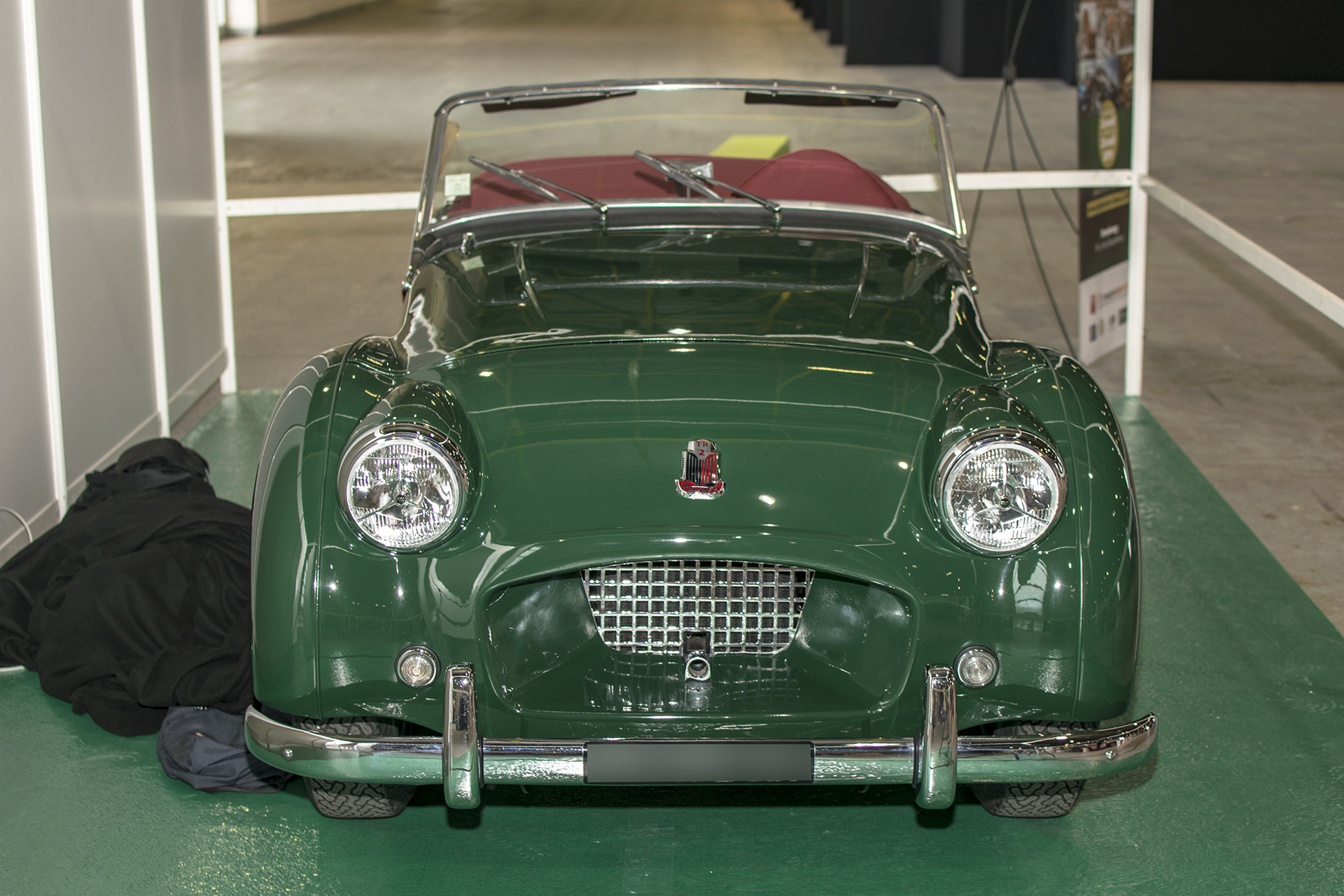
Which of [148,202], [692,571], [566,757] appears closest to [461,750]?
[566,757]

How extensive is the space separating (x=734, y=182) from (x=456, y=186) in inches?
31.9

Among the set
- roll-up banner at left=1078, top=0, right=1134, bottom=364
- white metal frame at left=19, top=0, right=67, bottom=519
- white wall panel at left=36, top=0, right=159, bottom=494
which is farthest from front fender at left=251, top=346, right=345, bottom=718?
roll-up banner at left=1078, top=0, right=1134, bottom=364

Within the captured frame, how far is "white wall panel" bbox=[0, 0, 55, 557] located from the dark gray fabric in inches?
45.7

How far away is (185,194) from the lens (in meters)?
5.08

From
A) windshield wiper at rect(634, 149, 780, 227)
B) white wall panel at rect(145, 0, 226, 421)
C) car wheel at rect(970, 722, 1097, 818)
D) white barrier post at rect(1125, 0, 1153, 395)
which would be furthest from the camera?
white barrier post at rect(1125, 0, 1153, 395)

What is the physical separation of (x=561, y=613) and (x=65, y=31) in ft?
9.29

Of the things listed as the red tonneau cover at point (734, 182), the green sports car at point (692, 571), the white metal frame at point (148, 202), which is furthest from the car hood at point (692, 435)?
the white metal frame at point (148, 202)

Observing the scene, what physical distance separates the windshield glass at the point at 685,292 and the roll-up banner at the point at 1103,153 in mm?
2688

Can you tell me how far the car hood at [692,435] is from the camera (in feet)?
7.03

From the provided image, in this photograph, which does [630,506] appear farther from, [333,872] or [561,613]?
[333,872]

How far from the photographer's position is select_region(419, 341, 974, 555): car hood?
7.03 ft

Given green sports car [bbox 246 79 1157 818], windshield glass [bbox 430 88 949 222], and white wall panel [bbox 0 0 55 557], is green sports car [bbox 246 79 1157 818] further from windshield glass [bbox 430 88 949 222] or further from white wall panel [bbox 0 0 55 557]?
white wall panel [bbox 0 0 55 557]

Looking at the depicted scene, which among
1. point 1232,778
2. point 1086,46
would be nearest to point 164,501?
point 1232,778

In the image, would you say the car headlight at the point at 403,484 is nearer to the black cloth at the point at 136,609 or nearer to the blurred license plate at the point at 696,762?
the blurred license plate at the point at 696,762
